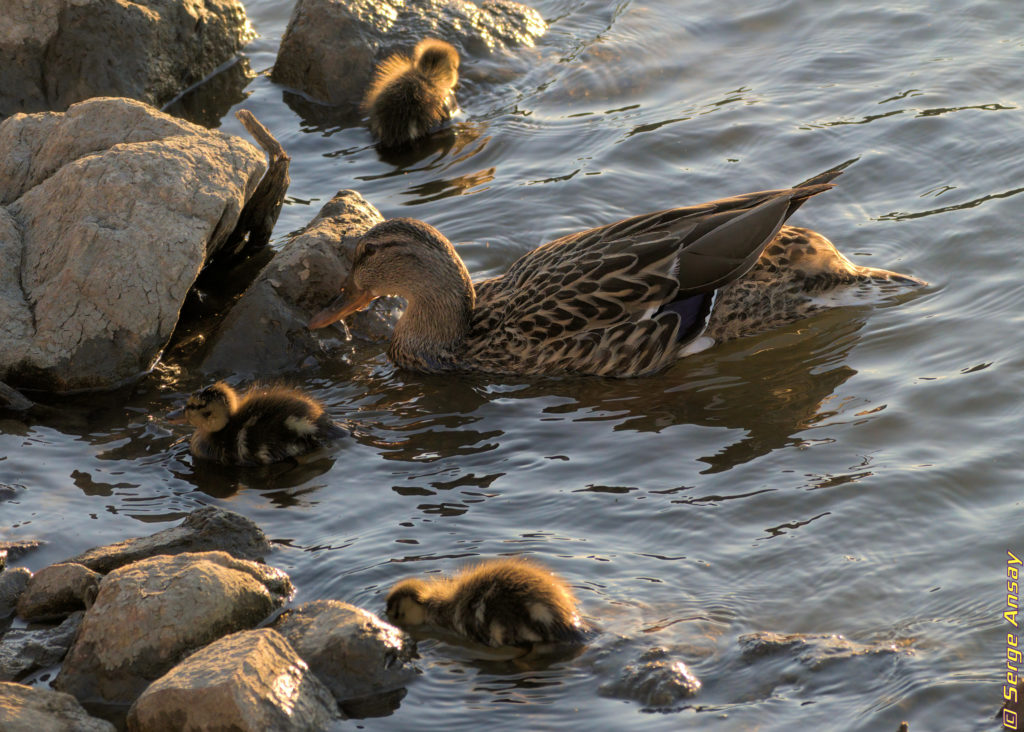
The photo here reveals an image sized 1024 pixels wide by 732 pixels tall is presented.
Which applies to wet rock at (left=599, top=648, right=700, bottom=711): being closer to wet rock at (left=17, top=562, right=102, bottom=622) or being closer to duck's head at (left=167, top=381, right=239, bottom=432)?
wet rock at (left=17, top=562, right=102, bottom=622)

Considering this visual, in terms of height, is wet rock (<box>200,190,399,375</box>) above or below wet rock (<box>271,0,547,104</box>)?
below

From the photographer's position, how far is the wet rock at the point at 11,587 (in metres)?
4.88

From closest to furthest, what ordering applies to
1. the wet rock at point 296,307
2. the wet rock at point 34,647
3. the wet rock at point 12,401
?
1. the wet rock at point 34,647
2. the wet rock at point 12,401
3. the wet rock at point 296,307

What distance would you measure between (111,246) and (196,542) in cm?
215

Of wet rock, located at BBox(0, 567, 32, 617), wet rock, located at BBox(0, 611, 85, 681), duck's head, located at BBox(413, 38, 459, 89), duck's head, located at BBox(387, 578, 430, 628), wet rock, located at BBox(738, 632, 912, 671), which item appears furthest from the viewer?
duck's head, located at BBox(413, 38, 459, 89)

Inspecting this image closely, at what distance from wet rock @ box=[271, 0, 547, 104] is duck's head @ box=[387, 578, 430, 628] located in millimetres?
5994

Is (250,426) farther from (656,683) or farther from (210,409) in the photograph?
(656,683)

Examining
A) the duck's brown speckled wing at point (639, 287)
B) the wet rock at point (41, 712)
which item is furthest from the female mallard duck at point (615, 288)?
the wet rock at point (41, 712)

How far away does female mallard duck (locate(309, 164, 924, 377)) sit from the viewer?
6.62 m

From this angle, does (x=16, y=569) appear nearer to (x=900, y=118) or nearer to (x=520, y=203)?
(x=520, y=203)

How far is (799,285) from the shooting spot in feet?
22.5

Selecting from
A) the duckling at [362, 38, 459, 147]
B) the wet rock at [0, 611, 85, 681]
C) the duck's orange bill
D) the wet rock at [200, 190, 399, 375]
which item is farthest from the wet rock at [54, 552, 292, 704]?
the duckling at [362, 38, 459, 147]

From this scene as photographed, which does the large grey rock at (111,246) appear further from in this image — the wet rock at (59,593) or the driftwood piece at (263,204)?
the wet rock at (59,593)

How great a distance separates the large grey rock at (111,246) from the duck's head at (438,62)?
8.40 ft
